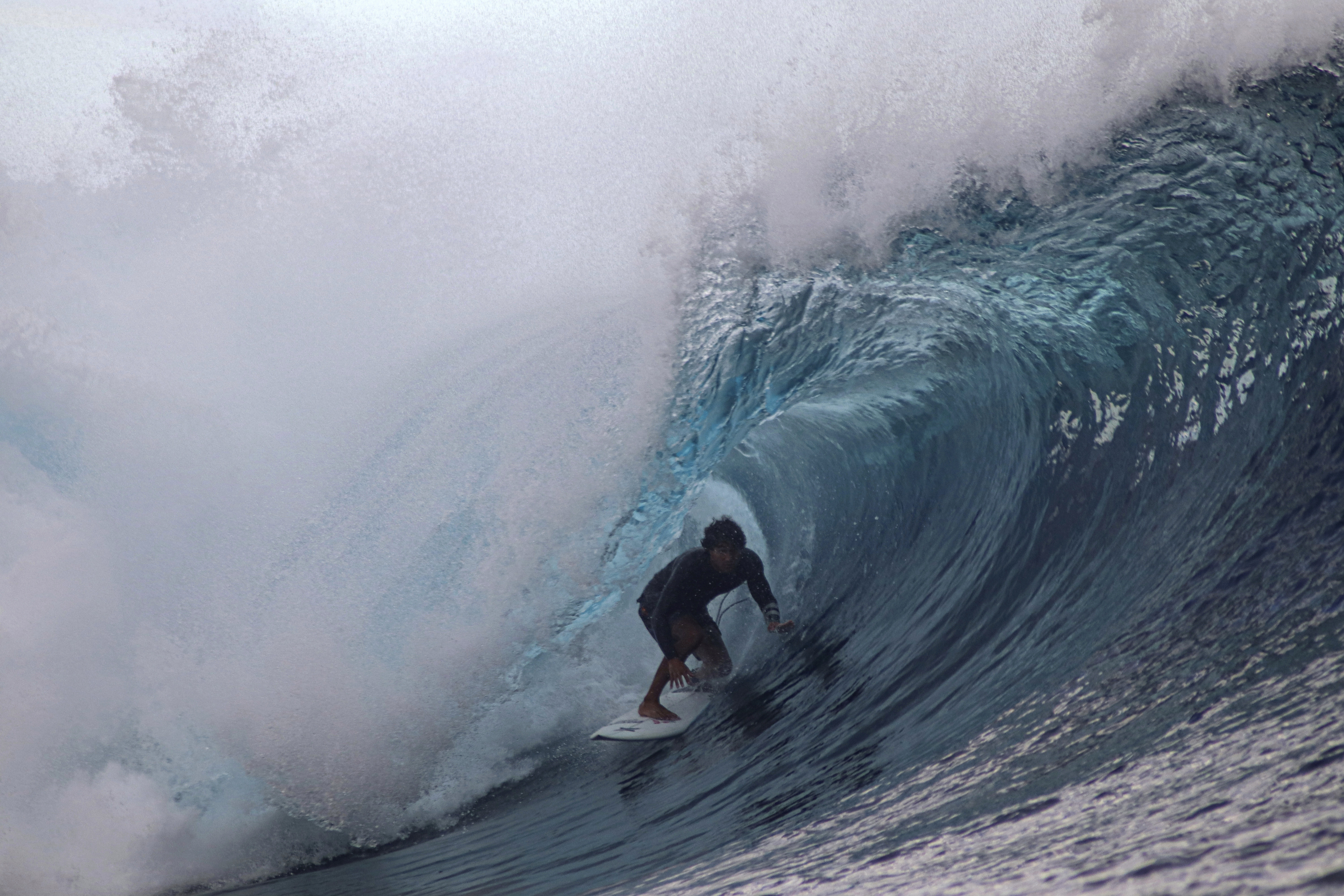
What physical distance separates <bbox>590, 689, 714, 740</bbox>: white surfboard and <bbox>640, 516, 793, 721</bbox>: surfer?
0.13 feet

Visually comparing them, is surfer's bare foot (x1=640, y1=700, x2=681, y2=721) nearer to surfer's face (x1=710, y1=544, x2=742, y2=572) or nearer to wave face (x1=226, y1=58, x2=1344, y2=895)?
wave face (x1=226, y1=58, x2=1344, y2=895)

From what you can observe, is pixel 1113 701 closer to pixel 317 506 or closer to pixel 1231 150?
pixel 1231 150

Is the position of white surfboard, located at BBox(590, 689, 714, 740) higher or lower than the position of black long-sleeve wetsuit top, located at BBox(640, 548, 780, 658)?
lower

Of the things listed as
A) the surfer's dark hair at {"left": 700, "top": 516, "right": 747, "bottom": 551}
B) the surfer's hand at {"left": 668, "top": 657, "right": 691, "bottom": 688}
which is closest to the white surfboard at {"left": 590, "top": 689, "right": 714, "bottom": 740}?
the surfer's hand at {"left": 668, "top": 657, "right": 691, "bottom": 688}

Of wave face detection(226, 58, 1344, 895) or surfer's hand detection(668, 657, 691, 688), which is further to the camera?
surfer's hand detection(668, 657, 691, 688)

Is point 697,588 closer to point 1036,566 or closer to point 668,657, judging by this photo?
point 668,657

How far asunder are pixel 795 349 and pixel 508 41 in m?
2.26

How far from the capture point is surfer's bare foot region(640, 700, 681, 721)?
13.6 feet

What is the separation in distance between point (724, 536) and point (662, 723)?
0.97 m

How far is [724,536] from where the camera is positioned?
4.03 m

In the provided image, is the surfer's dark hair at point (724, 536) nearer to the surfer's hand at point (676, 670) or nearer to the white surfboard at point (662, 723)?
the surfer's hand at point (676, 670)

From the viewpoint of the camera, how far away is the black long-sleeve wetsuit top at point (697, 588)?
4090 mm

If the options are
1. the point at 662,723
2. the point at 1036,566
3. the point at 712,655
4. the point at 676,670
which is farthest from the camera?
the point at 712,655

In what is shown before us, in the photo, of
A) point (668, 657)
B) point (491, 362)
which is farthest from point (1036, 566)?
point (491, 362)
